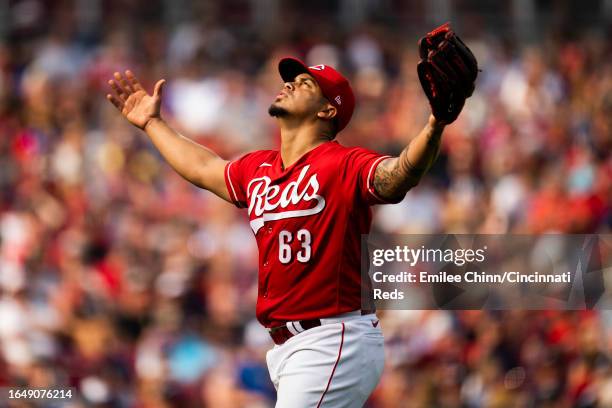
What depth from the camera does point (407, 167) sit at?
4832mm

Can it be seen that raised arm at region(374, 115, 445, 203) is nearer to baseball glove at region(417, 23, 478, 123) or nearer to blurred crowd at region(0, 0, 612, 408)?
baseball glove at region(417, 23, 478, 123)

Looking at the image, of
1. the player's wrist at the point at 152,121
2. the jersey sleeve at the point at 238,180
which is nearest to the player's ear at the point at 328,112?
the jersey sleeve at the point at 238,180

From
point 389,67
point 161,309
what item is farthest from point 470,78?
point 389,67

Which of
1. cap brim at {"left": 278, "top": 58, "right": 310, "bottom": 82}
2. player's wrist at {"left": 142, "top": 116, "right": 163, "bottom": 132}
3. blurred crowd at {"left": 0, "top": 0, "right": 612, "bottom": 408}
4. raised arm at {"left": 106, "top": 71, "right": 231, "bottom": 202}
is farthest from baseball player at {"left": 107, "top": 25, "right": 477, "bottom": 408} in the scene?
blurred crowd at {"left": 0, "top": 0, "right": 612, "bottom": 408}

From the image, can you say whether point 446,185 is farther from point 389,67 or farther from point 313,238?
point 313,238

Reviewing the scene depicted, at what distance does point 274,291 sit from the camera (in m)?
5.30

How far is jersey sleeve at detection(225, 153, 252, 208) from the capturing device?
5.77m

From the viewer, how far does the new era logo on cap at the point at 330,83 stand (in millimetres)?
5621

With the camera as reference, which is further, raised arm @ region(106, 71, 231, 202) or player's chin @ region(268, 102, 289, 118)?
raised arm @ region(106, 71, 231, 202)

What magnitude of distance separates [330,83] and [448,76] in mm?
1021

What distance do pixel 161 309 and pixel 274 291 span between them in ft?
18.9

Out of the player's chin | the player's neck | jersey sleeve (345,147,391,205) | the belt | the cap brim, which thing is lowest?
the belt

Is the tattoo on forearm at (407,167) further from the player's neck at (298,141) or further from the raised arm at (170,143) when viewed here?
the raised arm at (170,143)

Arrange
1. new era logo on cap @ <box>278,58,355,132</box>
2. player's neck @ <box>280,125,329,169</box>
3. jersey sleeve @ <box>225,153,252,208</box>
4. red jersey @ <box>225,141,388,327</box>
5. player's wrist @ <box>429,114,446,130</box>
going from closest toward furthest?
1. player's wrist @ <box>429,114,446,130</box>
2. red jersey @ <box>225,141,388,327</box>
3. player's neck @ <box>280,125,329,169</box>
4. new era logo on cap @ <box>278,58,355,132</box>
5. jersey sleeve @ <box>225,153,252,208</box>
